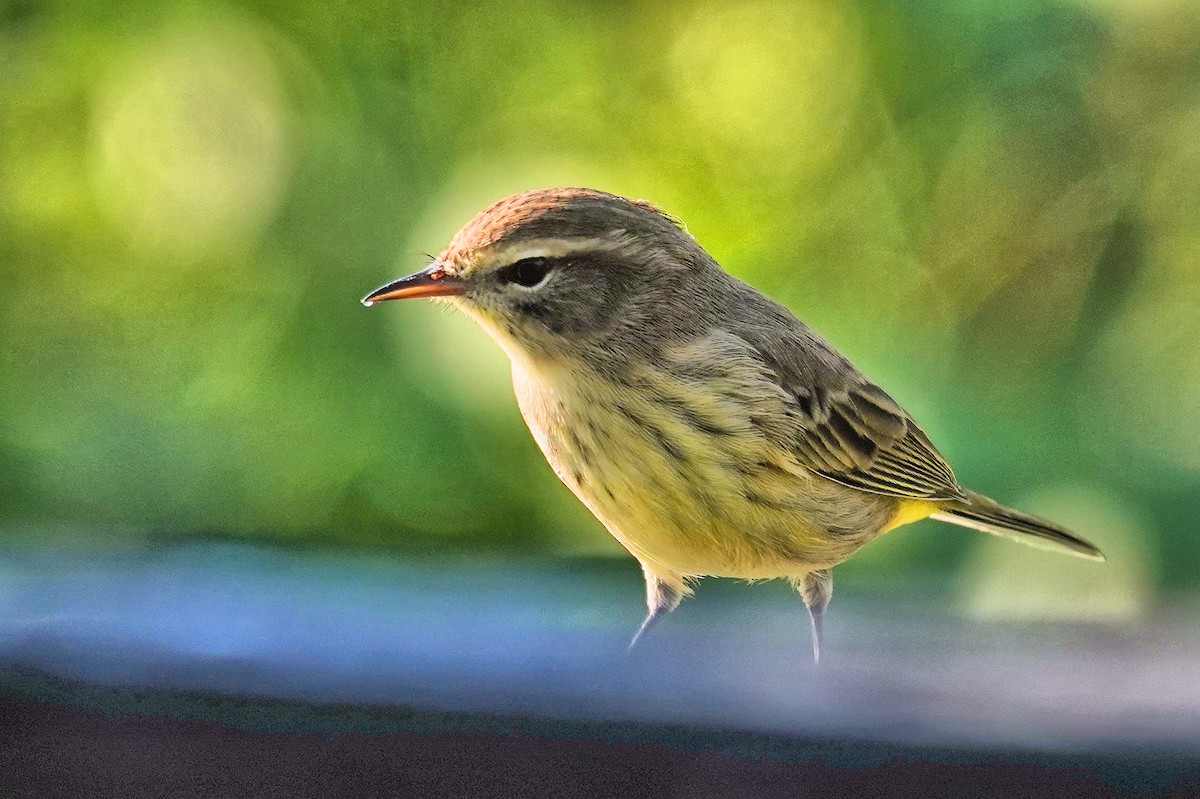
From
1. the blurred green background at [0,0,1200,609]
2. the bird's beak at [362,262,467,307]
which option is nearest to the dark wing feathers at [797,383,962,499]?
the bird's beak at [362,262,467,307]

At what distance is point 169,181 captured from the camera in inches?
148

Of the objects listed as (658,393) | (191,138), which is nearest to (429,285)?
(658,393)

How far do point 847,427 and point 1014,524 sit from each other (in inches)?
14.0

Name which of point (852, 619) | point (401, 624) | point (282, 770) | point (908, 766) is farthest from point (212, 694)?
point (852, 619)

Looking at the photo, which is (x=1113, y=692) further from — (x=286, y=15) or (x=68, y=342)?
(x=68, y=342)

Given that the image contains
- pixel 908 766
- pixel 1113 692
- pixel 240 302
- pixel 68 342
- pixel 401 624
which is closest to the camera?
pixel 908 766

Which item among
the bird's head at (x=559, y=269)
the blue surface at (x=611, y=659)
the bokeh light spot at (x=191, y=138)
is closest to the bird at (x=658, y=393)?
the bird's head at (x=559, y=269)

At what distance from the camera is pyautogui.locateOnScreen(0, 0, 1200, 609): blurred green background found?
3.58m

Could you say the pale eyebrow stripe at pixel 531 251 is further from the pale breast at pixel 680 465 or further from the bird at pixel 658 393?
the pale breast at pixel 680 465

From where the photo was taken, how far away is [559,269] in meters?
1.96

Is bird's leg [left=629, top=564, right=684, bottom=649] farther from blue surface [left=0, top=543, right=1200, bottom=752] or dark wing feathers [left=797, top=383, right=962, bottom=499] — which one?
dark wing feathers [left=797, top=383, right=962, bottom=499]

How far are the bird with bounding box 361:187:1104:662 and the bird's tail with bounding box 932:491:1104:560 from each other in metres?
0.02

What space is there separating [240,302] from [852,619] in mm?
2088

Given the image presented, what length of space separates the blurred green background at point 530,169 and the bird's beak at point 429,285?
1621 millimetres
